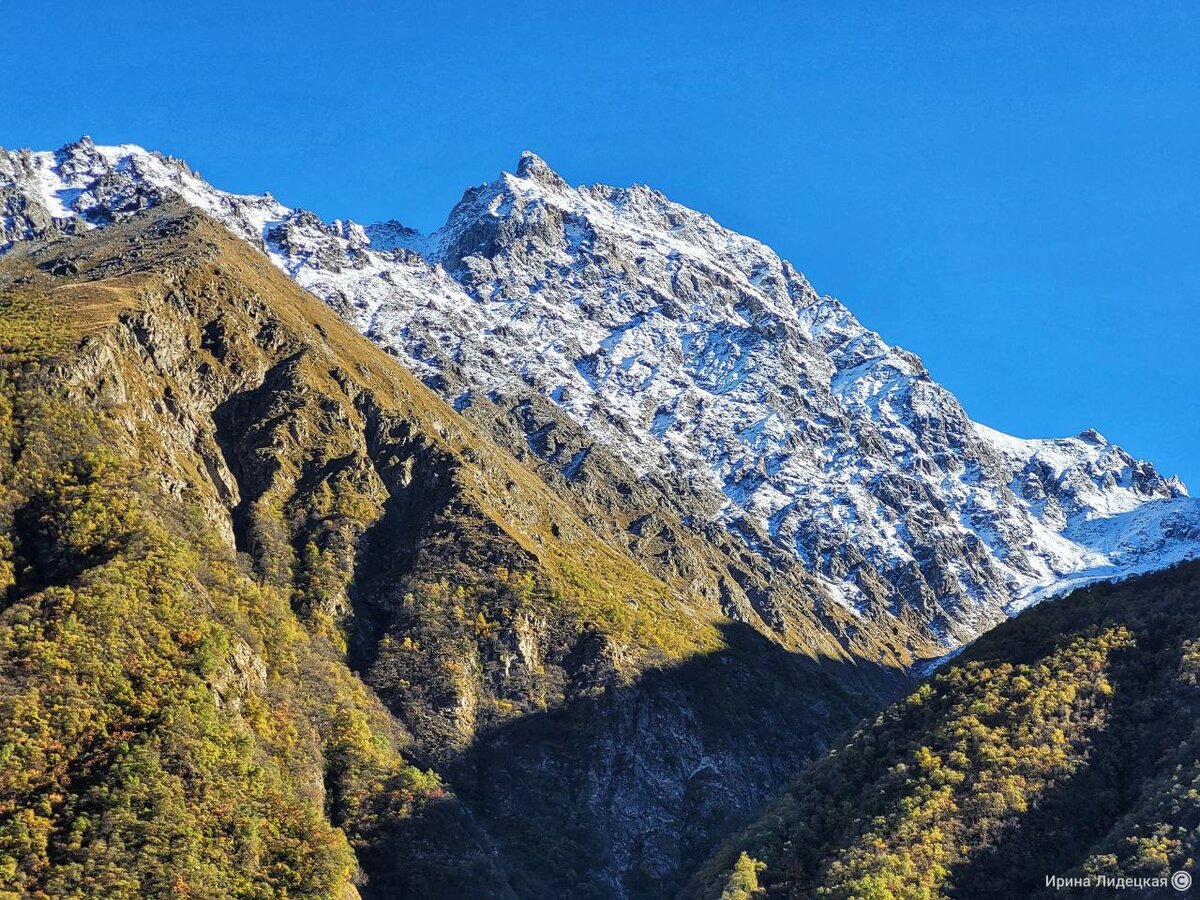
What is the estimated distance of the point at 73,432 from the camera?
130m

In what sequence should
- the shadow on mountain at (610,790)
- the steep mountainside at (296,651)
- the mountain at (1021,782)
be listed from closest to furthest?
1. the mountain at (1021,782)
2. the steep mountainside at (296,651)
3. the shadow on mountain at (610,790)

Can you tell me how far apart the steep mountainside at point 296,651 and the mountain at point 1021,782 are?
35.6 metres

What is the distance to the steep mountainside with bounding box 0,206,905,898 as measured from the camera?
97.7 m

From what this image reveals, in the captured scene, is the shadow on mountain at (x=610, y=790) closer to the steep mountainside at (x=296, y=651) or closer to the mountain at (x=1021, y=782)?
the steep mountainside at (x=296, y=651)

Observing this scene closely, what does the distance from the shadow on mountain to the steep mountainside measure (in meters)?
0.40

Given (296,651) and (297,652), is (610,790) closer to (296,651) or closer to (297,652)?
(297,652)

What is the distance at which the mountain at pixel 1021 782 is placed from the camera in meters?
91.5

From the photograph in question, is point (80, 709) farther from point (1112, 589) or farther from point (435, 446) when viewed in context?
point (1112, 589)

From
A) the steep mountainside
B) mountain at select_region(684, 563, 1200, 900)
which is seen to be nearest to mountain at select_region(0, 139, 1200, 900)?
the steep mountainside

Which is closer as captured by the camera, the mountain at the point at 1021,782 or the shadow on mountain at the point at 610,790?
the mountain at the point at 1021,782

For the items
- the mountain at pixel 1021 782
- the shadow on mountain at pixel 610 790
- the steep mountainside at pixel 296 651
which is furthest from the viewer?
the shadow on mountain at pixel 610 790

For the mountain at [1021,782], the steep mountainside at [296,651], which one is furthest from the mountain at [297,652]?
the mountain at [1021,782]

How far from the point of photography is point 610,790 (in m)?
145

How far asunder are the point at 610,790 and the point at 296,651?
47.1 meters
